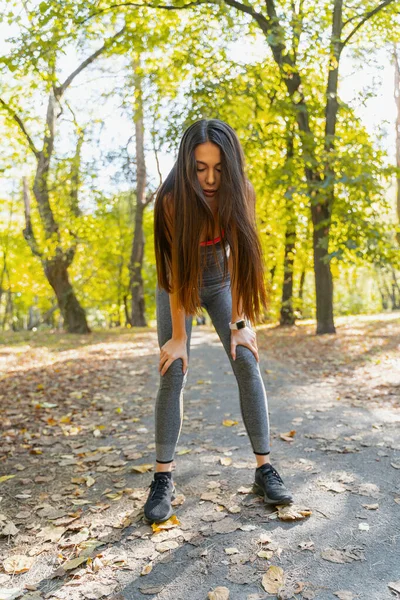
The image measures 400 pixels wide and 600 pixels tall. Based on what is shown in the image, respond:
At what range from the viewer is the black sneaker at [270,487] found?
2561 millimetres

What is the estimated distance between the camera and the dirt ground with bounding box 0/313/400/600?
1995 millimetres

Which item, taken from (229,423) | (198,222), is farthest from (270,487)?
(229,423)

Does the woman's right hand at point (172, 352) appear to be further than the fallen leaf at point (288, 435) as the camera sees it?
No

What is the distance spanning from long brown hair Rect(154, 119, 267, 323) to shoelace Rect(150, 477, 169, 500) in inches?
35.3

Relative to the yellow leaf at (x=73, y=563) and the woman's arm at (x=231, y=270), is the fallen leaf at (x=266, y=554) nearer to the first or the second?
the yellow leaf at (x=73, y=563)

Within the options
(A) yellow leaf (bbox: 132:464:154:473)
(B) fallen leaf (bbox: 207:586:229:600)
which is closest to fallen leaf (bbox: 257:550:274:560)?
(B) fallen leaf (bbox: 207:586:229:600)

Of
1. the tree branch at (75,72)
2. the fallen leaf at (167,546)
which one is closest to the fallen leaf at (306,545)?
the fallen leaf at (167,546)

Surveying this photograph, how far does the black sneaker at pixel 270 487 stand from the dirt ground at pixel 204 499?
5 centimetres

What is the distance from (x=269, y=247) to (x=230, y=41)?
8.49m

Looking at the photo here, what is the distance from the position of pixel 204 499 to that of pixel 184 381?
0.64 metres

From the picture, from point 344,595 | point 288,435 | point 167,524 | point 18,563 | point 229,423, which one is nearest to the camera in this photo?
point 344,595

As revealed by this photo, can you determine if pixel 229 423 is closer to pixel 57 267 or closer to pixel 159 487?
pixel 159 487

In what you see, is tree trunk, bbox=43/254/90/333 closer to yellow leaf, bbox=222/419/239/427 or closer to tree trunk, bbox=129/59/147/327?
tree trunk, bbox=129/59/147/327

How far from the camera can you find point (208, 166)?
261 centimetres
